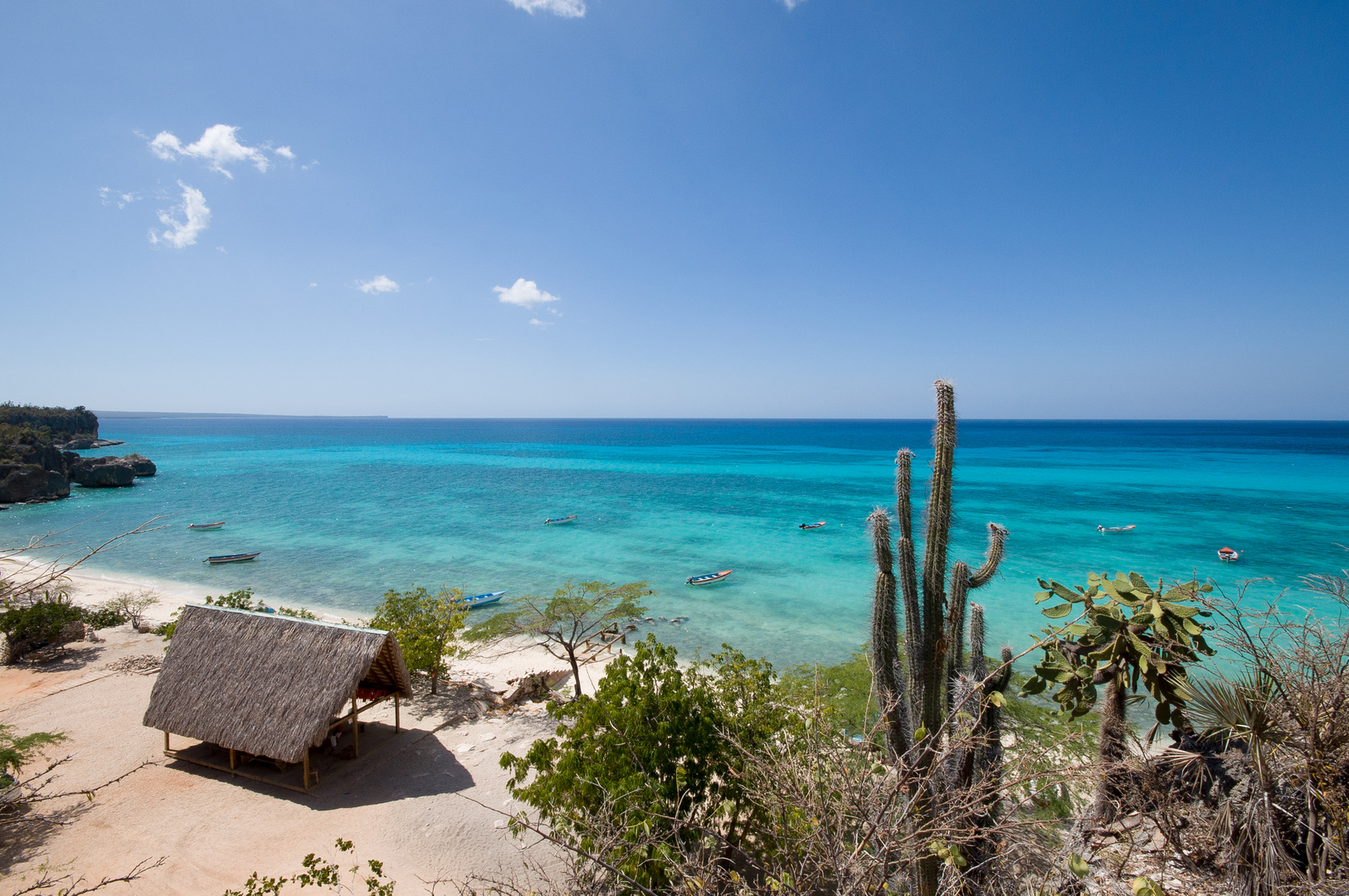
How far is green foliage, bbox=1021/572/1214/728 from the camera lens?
15.0 feet

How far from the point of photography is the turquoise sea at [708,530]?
921 inches

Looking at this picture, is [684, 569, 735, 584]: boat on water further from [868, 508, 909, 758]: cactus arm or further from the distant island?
the distant island

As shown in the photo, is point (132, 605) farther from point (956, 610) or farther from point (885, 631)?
point (956, 610)

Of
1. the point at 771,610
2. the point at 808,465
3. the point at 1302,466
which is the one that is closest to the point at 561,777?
the point at 771,610

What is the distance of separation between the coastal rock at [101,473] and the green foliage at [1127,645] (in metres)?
73.9

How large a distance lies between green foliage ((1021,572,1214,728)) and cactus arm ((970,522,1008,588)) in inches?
86.6

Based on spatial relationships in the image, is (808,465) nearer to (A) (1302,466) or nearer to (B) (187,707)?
(A) (1302,466)

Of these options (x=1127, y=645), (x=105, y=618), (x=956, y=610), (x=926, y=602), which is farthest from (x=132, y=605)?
(x=1127, y=645)

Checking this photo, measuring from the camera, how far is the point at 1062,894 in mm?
4789

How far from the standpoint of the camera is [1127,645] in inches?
185

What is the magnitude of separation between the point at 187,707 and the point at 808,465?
67.5 metres

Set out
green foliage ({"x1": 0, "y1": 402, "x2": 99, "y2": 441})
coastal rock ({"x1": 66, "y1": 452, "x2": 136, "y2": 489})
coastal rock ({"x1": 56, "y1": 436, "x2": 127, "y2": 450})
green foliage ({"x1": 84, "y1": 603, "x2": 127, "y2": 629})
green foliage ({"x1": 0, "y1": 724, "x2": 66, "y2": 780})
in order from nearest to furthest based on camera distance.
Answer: green foliage ({"x1": 0, "y1": 724, "x2": 66, "y2": 780}) → green foliage ({"x1": 84, "y1": 603, "x2": 127, "y2": 629}) → coastal rock ({"x1": 66, "y1": 452, "x2": 136, "y2": 489}) → green foliage ({"x1": 0, "y1": 402, "x2": 99, "y2": 441}) → coastal rock ({"x1": 56, "y1": 436, "x2": 127, "y2": 450})

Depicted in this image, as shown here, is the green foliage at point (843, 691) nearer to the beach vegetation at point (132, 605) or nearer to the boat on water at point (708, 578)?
the boat on water at point (708, 578)

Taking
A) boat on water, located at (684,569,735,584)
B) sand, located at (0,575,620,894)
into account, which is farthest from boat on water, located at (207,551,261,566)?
boat on water, located at (684,569,735,584)
